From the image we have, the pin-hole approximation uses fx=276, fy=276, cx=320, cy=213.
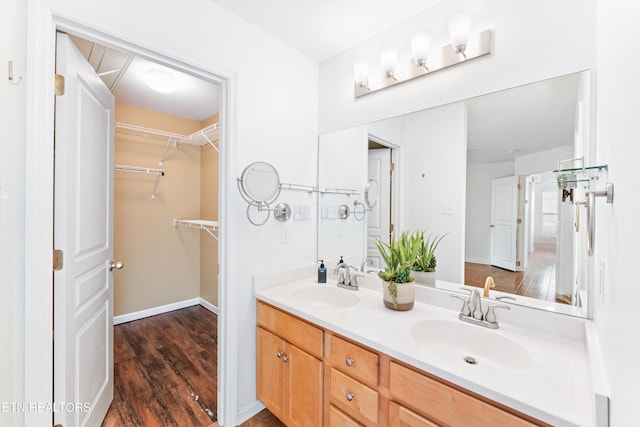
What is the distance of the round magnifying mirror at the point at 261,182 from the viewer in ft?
5.24

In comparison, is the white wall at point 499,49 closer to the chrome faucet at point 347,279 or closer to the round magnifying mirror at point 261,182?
the round magnifying mirror at point 261,182

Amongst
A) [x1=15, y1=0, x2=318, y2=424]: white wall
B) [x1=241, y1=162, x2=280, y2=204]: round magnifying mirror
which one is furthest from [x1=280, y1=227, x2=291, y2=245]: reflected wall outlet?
[x1=241, y1=162, x2=280, y2=204]: round magnifying mirror

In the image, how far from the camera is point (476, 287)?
1415 mm

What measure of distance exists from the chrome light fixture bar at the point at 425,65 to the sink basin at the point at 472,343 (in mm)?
1284

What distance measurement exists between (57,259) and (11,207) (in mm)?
279

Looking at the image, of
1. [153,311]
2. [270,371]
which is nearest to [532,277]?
[270,371]

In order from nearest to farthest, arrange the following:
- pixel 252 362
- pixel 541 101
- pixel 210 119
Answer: pixel 541 101
pixel 252 362
pixel 210 119

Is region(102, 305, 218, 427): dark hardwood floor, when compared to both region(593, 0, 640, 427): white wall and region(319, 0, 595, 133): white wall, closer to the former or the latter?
region(593, 0, 640, 427): white wall

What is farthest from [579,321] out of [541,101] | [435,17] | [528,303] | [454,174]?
[435,17]

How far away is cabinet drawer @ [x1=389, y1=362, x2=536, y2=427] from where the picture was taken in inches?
31.9

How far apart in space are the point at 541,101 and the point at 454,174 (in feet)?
1.56

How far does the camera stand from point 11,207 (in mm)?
986

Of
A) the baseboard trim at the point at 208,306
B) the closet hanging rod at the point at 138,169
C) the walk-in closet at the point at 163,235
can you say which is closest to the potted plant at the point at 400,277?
the walk-in closet at the point at 163,235

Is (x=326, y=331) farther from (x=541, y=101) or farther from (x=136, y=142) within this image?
(x=136, y=142)
